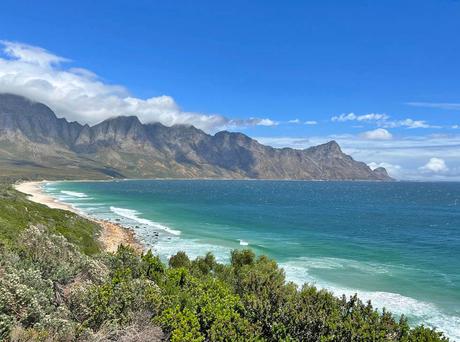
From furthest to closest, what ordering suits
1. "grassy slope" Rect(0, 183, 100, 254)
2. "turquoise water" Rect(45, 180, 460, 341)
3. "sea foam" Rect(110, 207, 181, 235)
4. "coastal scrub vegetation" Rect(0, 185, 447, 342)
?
1. "sea foam" Rect(110, 207, 181, 235)
2. "turquoise water" Rect(45, 180, 460, 341)
3. "grassy slope" Rect(0, 183, 100, 254)
4. "coastal scrub vegetation" Rect(0, 185, 447, 342)

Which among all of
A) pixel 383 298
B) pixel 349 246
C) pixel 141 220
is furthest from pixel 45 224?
pixel 349 246

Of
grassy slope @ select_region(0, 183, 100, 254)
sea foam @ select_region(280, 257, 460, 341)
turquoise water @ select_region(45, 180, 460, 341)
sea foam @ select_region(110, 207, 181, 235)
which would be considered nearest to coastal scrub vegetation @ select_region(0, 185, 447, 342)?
grassy slope @ select_region(0, 183, 100, 254)

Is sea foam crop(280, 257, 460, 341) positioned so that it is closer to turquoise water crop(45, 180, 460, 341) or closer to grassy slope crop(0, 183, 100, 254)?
turquoise water crop(45, 180, 460, 341)

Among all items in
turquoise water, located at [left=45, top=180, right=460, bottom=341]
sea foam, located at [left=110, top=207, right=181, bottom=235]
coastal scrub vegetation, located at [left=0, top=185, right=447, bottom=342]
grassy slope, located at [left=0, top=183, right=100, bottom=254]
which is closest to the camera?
coastal scrub vegetation, located at [left=0, top=185, right=447, bottom=342]

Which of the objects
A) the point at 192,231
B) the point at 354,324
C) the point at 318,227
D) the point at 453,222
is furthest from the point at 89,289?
the point at 453,222

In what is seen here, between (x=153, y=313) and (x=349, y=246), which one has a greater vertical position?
(x=153, y=313)

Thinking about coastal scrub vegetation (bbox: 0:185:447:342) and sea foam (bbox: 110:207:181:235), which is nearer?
coastal scrub vegetation (bbox: 0:185:447:342)

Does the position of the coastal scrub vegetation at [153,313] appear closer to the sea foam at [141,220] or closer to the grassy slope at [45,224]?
the grassy slope at [45,224]

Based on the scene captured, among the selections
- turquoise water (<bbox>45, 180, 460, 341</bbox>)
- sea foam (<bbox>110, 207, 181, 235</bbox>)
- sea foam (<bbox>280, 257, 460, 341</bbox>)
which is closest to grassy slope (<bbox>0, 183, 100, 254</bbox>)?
turquoise water (<bbox>45, 180, 460, 341</bbox>)

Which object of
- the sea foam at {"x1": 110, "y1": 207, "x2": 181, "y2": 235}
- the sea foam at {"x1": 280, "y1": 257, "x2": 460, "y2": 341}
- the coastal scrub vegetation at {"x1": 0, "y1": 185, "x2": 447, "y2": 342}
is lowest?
the sea foam at {"x1": 110, "y1": 207, "x2": 181, "y2": 235}

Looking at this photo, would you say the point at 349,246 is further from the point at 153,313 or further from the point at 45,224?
the point at 153,313

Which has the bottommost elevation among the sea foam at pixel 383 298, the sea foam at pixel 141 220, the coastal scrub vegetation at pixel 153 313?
the sea foam at pixel 141 220

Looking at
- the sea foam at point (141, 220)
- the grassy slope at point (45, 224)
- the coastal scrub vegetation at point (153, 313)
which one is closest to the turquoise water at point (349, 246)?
the sea foam at point (141, 220)

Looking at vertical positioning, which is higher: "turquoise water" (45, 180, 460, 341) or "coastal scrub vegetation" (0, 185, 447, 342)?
"coastal scrub vegetation" (0, 185, 447, 342)
